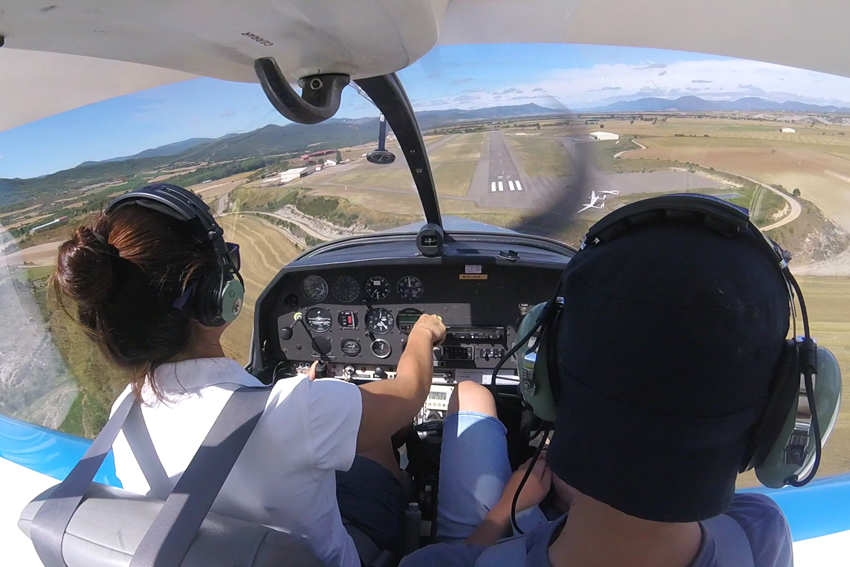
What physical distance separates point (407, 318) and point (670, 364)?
87.3 inches

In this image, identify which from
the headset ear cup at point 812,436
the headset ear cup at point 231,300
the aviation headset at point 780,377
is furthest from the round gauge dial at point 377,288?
the headset ear cup at point 812,436

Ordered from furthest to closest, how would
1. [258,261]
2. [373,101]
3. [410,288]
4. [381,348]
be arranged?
Answer: [381,348] < [410,288] < [258,261] < [373,101]

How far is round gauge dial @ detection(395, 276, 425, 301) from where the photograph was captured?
104 inches

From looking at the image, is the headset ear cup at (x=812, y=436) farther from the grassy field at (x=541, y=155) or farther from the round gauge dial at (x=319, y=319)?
the round gauge dial at (x=319, y=319)

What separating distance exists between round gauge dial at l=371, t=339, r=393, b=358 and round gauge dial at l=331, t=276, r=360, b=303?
0.99 ft

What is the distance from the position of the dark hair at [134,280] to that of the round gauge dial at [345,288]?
5.28 ft

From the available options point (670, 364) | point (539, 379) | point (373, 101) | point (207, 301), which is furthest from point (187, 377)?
point (373, 101)

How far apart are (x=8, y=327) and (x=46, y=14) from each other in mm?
2218

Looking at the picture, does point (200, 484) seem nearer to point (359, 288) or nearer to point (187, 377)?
point (187, 377)

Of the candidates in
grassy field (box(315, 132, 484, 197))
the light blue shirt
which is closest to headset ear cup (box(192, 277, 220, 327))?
the light blue shirt

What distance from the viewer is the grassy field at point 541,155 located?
2.61m

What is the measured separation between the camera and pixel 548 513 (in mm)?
1490

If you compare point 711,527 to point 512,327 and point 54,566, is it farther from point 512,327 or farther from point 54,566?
point 512,327

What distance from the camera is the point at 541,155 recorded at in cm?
271
